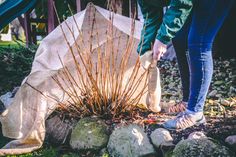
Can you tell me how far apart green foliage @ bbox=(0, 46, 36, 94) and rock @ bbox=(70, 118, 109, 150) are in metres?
2.09

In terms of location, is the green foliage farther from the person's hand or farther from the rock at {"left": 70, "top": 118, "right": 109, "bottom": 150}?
the person's hand

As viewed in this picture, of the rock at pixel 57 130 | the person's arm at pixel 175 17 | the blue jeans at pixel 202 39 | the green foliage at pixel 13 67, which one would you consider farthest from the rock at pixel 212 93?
the green foliage at pixel 13 67

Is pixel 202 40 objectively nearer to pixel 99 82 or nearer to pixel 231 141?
pixel 231 141

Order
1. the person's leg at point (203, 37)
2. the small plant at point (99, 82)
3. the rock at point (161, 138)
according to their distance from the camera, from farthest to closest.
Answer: the small plant at point (99, 82) < the rock at point (161, 138) < the person's leg at point (203, 37)

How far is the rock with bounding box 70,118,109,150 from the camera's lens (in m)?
2.44

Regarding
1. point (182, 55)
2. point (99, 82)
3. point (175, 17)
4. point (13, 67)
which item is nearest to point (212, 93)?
point (182, 55)

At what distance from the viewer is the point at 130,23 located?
9.23 feet

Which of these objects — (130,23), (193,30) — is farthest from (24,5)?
(193,30)

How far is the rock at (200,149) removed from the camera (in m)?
1.92

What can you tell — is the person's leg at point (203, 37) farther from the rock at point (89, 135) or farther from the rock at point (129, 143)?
the rock at point (89, 135)

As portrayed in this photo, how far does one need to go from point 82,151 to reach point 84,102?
45 cm

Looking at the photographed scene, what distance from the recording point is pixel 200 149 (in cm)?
193

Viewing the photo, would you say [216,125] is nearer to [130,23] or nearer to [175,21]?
[175,21]

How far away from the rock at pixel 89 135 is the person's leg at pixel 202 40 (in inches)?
26.3
